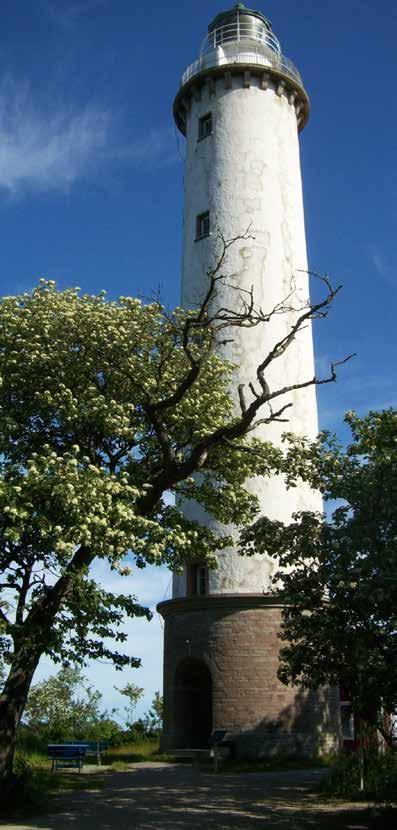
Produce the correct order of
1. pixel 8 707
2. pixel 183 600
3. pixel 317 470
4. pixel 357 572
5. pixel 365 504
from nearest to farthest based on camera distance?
pixel 357 572, pixel 365 504, pixel 8 707, pixel 317 470, pixel 183 600

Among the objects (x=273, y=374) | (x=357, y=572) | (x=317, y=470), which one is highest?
(x=273, y=374)

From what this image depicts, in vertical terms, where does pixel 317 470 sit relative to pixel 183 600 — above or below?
above

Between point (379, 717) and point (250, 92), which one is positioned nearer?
point (379, 717)

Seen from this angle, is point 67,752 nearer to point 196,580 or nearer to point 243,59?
point 196,580

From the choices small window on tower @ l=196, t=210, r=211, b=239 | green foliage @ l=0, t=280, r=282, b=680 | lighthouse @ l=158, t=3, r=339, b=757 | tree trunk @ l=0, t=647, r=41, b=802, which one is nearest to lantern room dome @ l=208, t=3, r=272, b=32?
lighthouse @ l=158, t=3, r=339, b=757

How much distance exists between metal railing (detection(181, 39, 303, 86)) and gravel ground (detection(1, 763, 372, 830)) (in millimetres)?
28989

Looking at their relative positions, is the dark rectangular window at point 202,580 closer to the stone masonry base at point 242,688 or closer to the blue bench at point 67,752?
the stone masonry base at point 242,688

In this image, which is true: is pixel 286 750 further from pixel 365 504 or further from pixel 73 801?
pixel 365 504

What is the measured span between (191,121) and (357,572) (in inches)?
1091

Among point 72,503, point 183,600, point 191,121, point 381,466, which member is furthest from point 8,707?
point 191,121

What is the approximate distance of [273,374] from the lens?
1214 inches

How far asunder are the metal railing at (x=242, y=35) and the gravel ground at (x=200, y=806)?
31.3 meters

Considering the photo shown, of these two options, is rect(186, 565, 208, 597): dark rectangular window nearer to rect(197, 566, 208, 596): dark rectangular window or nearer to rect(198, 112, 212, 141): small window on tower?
rect(197, 566, 208, 596): dark rectangular window

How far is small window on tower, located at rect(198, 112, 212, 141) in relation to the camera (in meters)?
35.3
